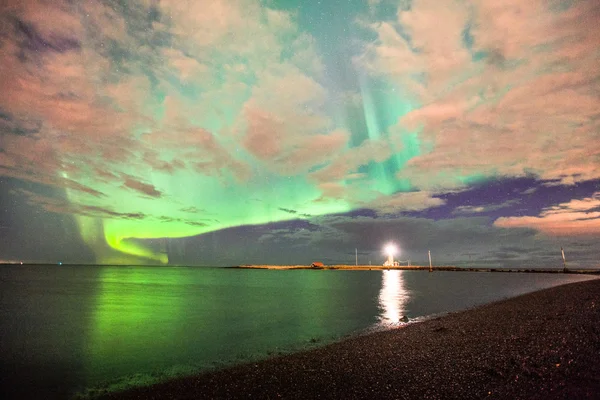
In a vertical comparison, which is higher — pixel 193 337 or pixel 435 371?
pixel 435 371

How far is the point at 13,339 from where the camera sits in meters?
26.4

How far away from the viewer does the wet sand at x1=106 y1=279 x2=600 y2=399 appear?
10.5 m

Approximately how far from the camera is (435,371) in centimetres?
1304

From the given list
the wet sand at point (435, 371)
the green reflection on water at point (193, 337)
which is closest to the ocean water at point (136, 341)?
the green reflection on water at point (193, 337)

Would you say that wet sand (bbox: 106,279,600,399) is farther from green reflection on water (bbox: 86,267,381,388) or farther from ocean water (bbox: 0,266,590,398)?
ocean water (bbox: 0,266,590,398)

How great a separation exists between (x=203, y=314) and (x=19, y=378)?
2515 centimetres

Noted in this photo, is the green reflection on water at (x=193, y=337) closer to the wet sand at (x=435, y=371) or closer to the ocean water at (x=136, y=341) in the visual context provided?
the ocean water at (x=136, y=341)

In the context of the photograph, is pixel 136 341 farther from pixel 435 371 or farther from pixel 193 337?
pixel 435 371

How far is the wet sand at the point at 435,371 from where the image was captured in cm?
1047

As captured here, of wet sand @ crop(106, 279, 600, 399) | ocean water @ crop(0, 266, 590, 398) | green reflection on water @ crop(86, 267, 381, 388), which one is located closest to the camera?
wet sand @ crop(106, 279, 600, 399)

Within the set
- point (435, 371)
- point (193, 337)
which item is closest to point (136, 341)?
point (193, 337)

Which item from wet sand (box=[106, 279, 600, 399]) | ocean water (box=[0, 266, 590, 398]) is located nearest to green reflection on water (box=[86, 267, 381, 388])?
ocean water (box=[0, 266, 590, 398])

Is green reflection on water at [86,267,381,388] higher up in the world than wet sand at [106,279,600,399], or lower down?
lower down

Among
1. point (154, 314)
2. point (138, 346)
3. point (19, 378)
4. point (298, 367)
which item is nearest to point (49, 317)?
point (154, 314)
